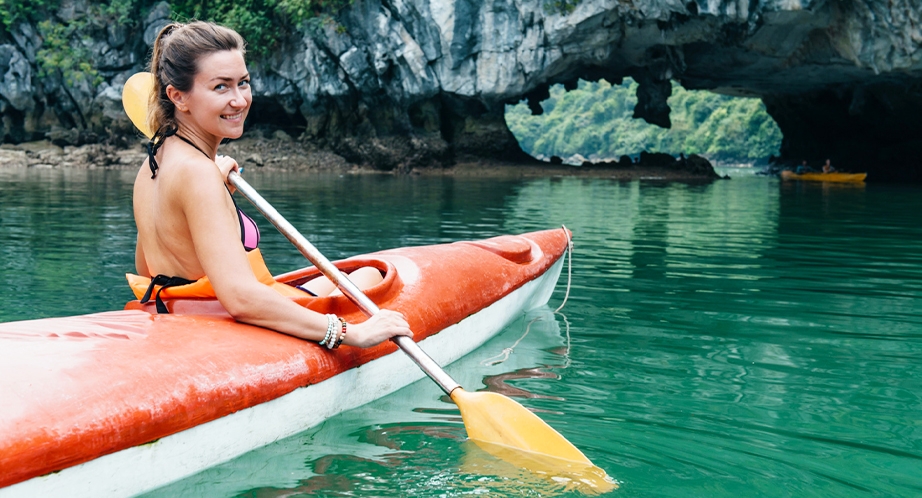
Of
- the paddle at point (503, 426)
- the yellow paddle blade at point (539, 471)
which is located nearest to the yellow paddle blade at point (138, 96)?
the paddle at point (503, 426)

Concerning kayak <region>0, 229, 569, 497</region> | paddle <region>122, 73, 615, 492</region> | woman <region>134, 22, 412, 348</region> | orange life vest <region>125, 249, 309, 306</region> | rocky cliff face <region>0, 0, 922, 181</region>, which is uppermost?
rocky cliff face <region>0, 0, 922, 181</region>

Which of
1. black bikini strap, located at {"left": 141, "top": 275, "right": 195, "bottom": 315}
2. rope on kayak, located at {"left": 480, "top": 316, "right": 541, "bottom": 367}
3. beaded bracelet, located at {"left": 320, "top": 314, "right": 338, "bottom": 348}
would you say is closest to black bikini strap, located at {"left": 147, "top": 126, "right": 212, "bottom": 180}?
black bikini strap, located at {"left": 141, "top": 275, "right": 195, "bottom": 315}

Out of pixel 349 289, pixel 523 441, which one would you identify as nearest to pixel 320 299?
pixel 349 289

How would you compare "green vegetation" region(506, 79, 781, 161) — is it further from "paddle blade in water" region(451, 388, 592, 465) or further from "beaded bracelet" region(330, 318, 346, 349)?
"beaded bracelet" region(330, 318, 346, 349)

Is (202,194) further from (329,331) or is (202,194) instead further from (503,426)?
(503,426)

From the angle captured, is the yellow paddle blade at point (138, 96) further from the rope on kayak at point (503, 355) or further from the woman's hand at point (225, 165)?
the rope on kayak at point (503, 355)

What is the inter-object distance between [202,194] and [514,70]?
19.5 meters

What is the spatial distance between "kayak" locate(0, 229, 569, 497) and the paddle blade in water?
19.0 inches

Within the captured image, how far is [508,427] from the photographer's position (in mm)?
2766

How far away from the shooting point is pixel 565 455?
263 centimetres

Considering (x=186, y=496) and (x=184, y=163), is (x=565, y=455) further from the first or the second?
(x=184, y=163)

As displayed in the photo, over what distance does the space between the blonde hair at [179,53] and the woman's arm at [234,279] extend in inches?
12.5

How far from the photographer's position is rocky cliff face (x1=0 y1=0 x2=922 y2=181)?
17.6 m

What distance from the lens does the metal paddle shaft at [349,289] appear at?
115 inches
